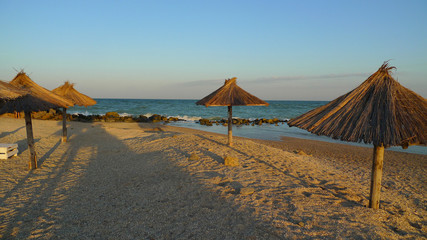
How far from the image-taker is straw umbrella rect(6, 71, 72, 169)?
710cm

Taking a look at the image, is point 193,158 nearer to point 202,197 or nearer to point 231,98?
point 202,197

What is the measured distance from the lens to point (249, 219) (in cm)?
441

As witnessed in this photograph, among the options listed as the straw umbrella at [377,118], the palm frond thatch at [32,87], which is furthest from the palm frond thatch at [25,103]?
the straw umbrella at [377,118]

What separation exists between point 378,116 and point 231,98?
18.8ft

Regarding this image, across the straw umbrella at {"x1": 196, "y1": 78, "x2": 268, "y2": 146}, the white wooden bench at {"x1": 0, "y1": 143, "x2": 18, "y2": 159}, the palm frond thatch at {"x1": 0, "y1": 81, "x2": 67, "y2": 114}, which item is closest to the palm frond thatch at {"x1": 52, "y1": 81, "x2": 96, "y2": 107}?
the white wooden bench at {"x1": 0, "y1": 143, "x2": 18, "y2": 159}

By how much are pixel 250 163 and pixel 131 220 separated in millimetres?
4276

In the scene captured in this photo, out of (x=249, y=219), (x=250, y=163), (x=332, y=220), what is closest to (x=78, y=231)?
(x=249, y=219)

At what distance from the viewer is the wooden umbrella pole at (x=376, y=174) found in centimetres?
469

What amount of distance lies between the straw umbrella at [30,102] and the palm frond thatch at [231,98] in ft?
17.2

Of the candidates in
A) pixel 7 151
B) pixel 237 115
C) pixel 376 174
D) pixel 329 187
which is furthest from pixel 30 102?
pixel 237 115

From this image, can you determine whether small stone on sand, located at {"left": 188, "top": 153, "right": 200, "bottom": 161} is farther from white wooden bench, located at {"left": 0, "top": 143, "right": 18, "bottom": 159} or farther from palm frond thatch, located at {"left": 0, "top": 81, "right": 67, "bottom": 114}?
white wooden bench, located at {"left": 0, "top": 143, "right": 18, "bottom": 159}

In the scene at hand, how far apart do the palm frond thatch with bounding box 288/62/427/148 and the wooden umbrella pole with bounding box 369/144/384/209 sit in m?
0.55

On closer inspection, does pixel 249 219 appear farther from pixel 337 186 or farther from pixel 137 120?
pixel 137 120

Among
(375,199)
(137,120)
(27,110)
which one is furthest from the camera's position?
(137,120)
